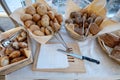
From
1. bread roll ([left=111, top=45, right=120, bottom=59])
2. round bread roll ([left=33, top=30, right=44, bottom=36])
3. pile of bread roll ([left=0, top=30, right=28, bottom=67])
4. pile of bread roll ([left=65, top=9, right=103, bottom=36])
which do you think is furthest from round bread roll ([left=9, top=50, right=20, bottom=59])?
bread roll ([left=111, top=45, right=120, bottom=59])

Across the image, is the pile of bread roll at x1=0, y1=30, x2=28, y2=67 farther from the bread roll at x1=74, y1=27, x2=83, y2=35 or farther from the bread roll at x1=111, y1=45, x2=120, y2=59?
the bread roll at x1=111, y1=45, x2=120, y2=59

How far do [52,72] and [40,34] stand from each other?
161 mm

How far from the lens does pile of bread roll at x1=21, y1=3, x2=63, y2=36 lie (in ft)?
2.25

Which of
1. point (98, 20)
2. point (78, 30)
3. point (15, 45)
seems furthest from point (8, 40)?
point (98, 20)

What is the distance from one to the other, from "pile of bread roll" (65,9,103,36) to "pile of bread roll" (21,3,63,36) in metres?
0.07

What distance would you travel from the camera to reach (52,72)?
62 cm

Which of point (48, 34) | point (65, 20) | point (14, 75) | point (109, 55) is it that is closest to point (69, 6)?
point (65, 20)

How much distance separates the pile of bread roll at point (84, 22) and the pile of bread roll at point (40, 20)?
2.7 inches

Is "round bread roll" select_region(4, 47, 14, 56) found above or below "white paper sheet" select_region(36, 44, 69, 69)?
above

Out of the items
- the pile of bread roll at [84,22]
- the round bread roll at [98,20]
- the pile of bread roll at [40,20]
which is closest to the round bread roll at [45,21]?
the pile of bread roll at [40,20]

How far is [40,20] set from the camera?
27.8 inches

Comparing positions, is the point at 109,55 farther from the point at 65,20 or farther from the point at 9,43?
the point at 9,43

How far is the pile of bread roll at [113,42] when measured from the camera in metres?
0.65

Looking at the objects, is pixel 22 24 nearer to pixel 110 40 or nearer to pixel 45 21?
pixel 45 21
